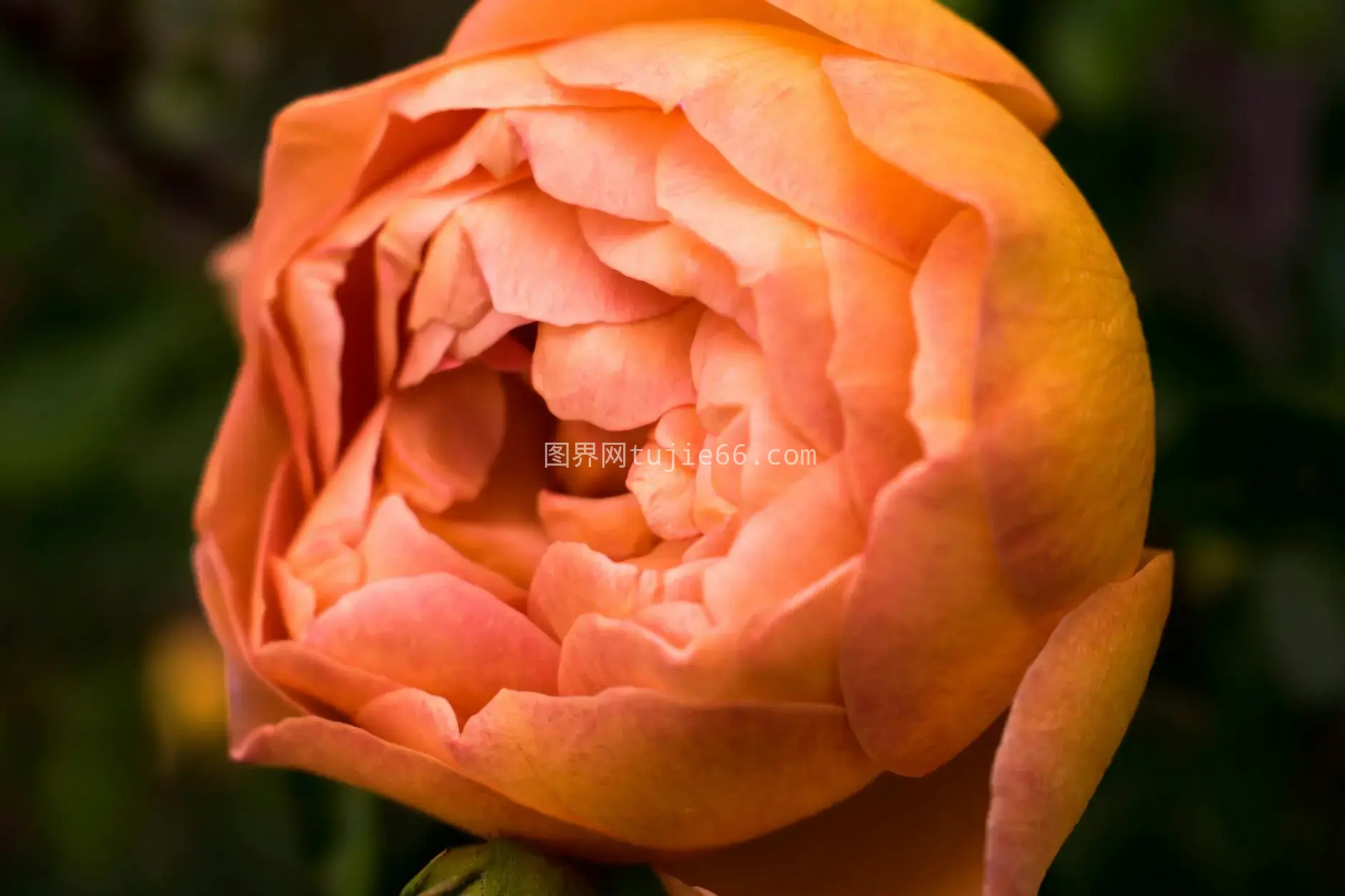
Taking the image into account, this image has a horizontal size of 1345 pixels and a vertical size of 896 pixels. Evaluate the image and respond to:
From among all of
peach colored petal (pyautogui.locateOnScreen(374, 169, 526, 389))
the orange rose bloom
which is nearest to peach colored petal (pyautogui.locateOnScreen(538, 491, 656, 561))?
the orange rose bloom

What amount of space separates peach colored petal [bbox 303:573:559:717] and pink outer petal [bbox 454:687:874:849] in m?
0.04

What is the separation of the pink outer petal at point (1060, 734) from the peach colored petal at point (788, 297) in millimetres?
103

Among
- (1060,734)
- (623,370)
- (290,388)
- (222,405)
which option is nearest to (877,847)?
(1060,734)

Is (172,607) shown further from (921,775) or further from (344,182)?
(921,775)

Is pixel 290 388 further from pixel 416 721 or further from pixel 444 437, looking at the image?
pixel 416 721

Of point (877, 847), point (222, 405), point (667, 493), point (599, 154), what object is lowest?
point (222, 405)

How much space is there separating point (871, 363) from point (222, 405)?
73cm

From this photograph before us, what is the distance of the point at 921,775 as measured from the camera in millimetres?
469

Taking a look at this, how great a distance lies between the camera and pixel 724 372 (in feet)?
1.58

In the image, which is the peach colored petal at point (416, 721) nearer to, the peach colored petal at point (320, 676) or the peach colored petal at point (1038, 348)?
the peach colored petal at point (320, 676)

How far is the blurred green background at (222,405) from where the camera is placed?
81 cm

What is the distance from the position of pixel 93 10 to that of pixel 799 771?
86cm

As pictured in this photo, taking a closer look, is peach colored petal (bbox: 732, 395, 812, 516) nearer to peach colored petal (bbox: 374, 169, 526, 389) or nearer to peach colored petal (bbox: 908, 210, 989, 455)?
peach colored petal (bbox: 908, 210, 989, 455)

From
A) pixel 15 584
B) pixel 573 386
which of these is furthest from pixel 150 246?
pixel 573 386
